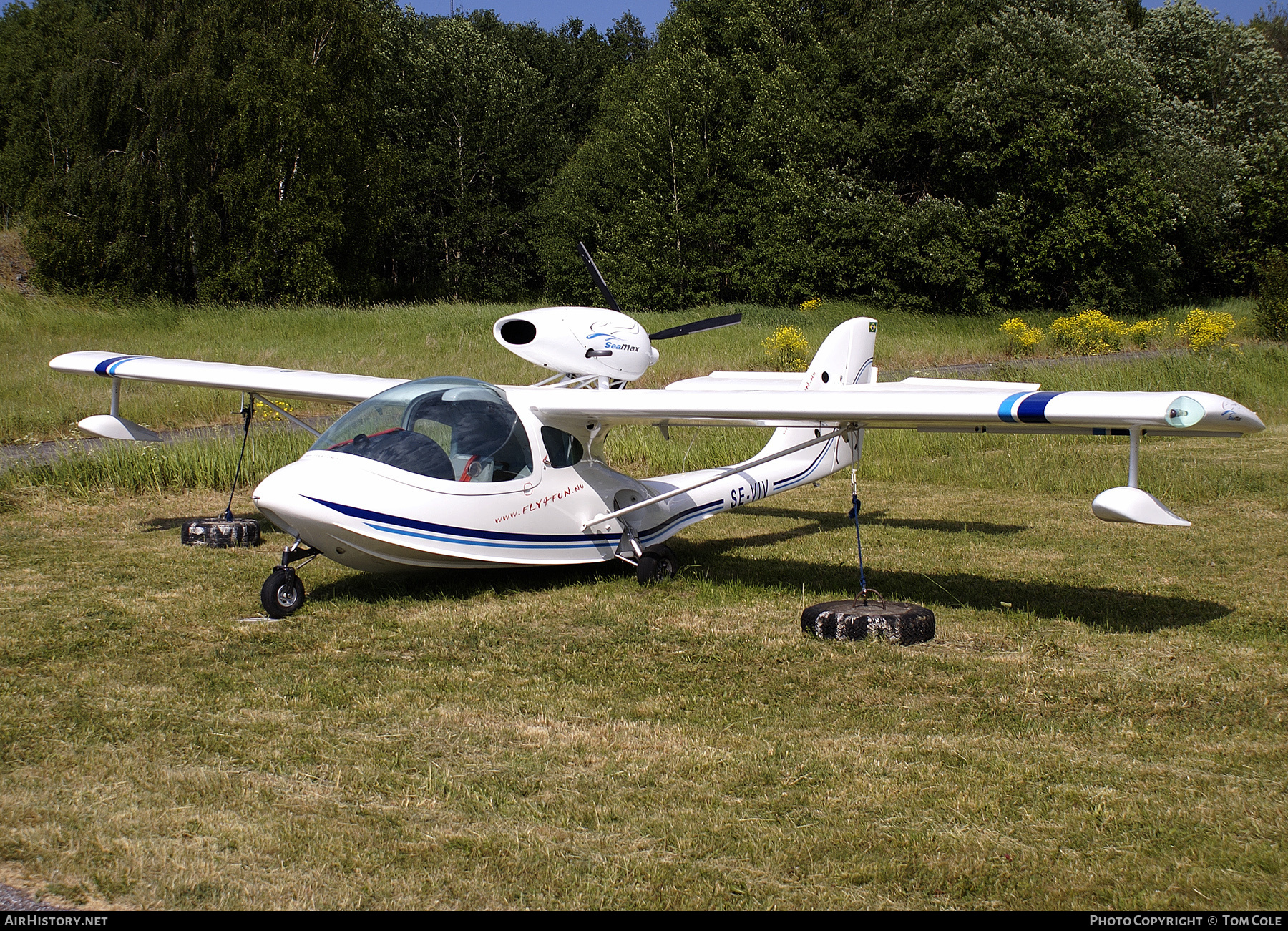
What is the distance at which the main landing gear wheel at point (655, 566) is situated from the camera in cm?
895

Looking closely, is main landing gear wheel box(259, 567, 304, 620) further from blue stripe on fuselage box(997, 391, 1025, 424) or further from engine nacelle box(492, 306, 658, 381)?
blue stripe on fuselage box(997, 391, 1025, 424)

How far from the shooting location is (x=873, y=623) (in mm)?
7070

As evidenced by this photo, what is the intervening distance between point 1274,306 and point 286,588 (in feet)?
108

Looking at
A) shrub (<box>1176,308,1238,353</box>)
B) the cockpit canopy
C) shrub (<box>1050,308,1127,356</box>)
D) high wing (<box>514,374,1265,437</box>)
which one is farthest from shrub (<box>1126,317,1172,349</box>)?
the cockpit canopy

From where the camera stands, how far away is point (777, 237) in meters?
43.0

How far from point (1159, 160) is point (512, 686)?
42294 mm

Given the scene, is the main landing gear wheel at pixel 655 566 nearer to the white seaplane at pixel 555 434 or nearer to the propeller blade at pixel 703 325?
the white seaplane at pixel 555 434

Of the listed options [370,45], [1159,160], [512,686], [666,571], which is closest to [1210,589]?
[666,571]

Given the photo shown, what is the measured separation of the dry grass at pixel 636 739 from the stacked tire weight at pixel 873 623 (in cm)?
19

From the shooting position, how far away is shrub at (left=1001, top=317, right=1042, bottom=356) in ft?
102

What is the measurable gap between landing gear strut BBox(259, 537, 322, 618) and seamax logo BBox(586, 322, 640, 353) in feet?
10.6

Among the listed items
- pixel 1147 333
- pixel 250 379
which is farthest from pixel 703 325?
pixel 1147 333

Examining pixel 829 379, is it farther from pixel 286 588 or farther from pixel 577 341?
pixel 286 588

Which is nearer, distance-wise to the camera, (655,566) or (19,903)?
(19,903)
